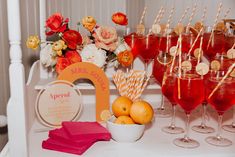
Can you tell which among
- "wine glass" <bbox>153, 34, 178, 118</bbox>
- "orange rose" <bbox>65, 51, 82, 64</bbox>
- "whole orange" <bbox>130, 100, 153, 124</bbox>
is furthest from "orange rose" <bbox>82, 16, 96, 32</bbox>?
"whole orange" <bbox>130, 100, 153, 124</bbox>

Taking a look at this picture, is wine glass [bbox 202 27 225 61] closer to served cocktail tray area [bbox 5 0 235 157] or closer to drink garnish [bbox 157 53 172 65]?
served cocktail tray area [bbox 5 0 235 157]

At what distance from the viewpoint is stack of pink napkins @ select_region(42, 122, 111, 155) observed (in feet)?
3.21

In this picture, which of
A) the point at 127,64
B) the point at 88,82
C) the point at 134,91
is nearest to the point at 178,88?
the point at 134,91

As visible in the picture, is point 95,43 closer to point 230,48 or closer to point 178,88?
point 178,88

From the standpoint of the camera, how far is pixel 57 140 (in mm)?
1015

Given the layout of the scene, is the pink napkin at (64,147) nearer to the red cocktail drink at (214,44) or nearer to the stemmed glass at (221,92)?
the stemmed glass at (221,92)

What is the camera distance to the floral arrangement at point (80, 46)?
3.99 ft

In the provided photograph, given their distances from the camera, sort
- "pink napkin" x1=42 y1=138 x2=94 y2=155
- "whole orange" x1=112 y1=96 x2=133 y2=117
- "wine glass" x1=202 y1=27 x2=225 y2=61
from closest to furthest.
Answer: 1. "pink napkin" x1=42 y1=138 x2=94 y2=155
2. "whole orange" x1=112 y1=96 x2=133 y2=117
3. "wine glass" x1=202 y1=27 x2=225 y2=61

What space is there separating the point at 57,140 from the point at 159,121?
1.34 ft

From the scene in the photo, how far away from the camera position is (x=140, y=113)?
3.35ft

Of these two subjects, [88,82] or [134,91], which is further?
[88,82]

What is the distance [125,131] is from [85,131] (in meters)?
0.12

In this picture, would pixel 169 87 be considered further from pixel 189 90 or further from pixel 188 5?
pixel 188 5

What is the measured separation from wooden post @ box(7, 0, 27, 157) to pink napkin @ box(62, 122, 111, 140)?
14cm
